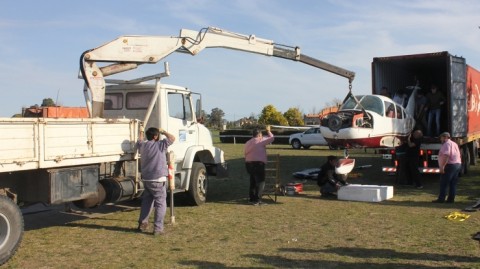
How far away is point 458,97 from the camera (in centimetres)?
Result: 1568

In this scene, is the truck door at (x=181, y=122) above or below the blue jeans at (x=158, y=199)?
above

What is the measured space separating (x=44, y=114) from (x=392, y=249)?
6549 mm

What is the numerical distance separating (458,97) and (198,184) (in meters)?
8.95

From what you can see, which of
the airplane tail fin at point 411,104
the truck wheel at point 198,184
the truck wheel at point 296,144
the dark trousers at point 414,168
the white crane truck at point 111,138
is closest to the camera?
the white crane truck at point 111,138

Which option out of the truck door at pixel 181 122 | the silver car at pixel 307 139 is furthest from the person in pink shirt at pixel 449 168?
the silver car at pixel 307 139

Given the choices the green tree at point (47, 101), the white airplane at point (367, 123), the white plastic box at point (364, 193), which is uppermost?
the green tree at point (47, 101)

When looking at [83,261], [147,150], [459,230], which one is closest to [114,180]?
[147,150]

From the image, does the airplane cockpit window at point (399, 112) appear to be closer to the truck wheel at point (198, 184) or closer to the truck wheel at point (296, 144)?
the truck wheel at point (198, 184)

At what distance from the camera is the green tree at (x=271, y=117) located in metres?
65.1

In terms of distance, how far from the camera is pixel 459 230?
8.72 metres

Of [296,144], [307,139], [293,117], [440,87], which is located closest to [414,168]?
[440,87]

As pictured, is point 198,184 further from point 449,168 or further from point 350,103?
point 449,168

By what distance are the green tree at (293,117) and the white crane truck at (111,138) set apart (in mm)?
56746

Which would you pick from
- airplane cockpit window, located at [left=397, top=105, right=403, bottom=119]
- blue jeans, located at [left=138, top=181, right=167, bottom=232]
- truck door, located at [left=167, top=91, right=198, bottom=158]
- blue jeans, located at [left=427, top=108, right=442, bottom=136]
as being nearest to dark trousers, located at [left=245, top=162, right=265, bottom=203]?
truck door, located at [left=167, top=91, right=198, bottom=158]
